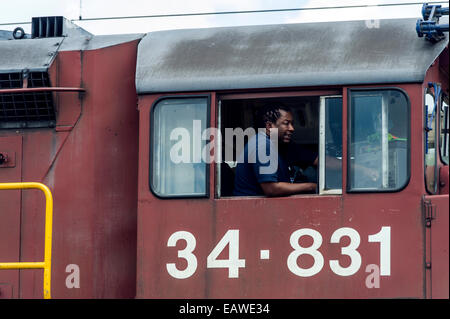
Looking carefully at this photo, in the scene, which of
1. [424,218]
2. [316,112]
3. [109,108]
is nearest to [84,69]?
[109,108]

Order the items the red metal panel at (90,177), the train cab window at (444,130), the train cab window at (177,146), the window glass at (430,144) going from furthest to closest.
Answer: the red metal panel at (90,177) → the train cab window at (444,130) → the train cab window at (177,146) → the window glass at (430,144)

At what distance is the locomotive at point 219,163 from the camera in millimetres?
6598

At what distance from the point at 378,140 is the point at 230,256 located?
4.79 ft

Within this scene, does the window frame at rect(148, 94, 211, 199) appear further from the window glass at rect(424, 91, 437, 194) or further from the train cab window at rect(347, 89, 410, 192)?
the window glass at rect(424, 91, 437, 194)

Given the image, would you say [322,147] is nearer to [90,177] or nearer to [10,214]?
[90,177]

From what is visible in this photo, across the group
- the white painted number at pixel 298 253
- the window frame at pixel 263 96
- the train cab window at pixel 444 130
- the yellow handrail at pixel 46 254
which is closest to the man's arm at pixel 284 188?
the window frame at pixel 263 96

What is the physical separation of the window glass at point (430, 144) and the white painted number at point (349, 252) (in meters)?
0.71

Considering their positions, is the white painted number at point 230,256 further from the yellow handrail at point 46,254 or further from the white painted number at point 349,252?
the yellow handrail at point 46,254

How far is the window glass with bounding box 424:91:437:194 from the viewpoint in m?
6.74

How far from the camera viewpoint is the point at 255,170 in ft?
23.2

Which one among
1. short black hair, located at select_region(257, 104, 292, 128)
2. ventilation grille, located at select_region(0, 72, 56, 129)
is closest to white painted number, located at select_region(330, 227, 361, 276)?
short black hair, located at select_region(257, 104, 292, 128)

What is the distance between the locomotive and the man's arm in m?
0.09

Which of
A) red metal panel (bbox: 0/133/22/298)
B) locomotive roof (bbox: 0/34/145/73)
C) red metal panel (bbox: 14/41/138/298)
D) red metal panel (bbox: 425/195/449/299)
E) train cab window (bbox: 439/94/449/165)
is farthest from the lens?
locomotive roof (bbox: 0/34/145/73)

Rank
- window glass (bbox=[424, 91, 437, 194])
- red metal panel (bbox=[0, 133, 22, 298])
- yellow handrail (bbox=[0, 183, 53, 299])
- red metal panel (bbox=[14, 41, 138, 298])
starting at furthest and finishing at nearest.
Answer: red metal panel (bbox=[0, 133, 22, 298]), red metal panel (bbox=[14, 41, 138, 298]), window glass (bbox=[424, 91, 437, 194]), yellow handrail (bbox=[0, 183, 53, 299])
